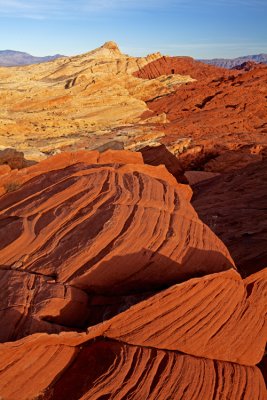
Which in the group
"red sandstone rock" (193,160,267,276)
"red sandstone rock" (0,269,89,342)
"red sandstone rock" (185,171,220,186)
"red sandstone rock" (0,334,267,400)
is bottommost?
"red sandstone rock" (185,171,220,186)

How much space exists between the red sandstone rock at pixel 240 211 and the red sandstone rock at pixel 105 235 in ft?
6.15

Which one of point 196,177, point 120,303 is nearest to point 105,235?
point 120,303

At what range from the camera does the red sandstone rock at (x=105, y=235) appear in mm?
6149

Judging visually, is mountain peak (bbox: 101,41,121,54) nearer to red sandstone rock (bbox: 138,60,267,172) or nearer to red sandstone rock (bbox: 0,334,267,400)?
red sandstone rock (bbox: 138,60,267,172)

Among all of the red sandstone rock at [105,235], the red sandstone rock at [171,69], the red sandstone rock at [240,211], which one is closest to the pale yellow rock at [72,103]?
the red sandstone rock at [171,69]

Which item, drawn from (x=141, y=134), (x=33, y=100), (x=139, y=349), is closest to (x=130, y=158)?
(x=139, y=349)

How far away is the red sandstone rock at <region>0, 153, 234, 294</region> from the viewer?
6.15 meters

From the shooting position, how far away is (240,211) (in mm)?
12914

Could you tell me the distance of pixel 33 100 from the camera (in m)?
33.4

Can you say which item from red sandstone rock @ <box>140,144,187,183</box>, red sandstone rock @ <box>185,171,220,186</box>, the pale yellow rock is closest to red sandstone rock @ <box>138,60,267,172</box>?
the pale yellow rock

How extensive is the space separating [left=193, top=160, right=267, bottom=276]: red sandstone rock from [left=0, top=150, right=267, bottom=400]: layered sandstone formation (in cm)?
200

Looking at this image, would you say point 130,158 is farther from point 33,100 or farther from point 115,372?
point 33,100

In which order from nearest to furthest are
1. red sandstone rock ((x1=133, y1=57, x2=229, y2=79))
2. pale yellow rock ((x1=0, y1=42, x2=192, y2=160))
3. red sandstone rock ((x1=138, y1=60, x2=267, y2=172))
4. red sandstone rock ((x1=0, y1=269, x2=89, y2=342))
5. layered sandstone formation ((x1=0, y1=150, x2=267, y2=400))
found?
1. layered sandstone formation ((x1=0, y1=150, x2=267, y2=400))
2. red sandstone rock ((x1=0, y1=269, x2=89, y2=342))
3. red sandstone rock ((x1=138, y1=60, x2=267, y2=172))
4. pale yellow rock ((x1=0, y1=42, x2=192, y2=160))
5. red sandstone rock ((x1=133, y1=57, x2=229, y2=79))

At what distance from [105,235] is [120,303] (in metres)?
1.14
